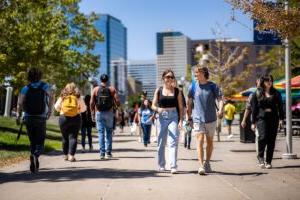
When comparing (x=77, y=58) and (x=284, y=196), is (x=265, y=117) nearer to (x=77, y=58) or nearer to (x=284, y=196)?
(x=284, y=196)

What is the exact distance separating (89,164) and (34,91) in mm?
2112

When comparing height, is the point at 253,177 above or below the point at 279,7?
below

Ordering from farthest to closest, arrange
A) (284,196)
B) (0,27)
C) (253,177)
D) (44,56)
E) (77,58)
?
Result: 1. (77,58)
2. (44,56)
3. (0,27)
4. (253,177)
5. (284,196)

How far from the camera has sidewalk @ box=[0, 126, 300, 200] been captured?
7686mm

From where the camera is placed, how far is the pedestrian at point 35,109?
35.0 ft

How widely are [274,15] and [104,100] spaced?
15.4 feet

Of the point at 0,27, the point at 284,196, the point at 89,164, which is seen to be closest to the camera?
the point at 284,196

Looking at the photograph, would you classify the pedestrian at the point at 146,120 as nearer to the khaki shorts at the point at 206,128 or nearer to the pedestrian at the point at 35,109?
the pedestrian at the point at 35,109

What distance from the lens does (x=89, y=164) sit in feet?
40.1

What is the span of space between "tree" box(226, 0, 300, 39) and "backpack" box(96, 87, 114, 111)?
3916 millimetres

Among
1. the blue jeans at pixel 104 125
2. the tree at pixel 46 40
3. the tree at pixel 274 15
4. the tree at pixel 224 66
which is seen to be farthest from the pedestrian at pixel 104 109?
the tree at pixel 224 66

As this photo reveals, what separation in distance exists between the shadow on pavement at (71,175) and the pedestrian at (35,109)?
36cm

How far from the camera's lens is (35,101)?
10.8m

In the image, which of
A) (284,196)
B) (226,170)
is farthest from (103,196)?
(226,170)
